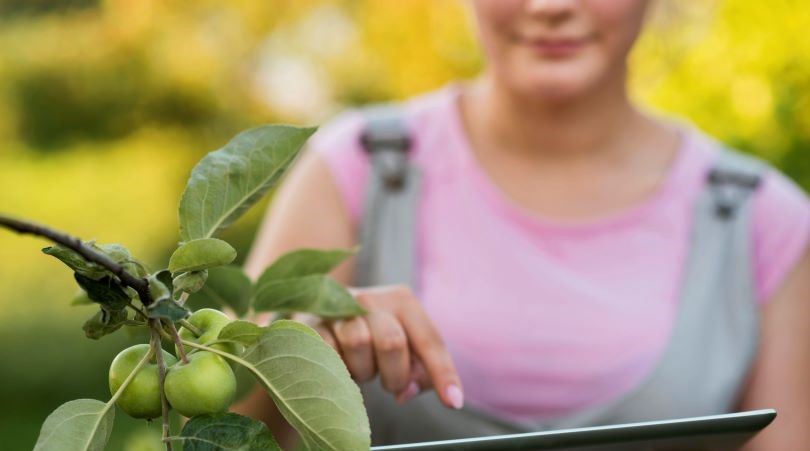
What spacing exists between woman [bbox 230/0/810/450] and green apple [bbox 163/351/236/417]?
3.32ft

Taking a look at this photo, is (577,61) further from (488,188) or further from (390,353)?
(390,353)

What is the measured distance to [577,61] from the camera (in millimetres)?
1609

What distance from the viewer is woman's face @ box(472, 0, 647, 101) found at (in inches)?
61.4

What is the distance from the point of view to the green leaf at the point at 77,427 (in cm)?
58

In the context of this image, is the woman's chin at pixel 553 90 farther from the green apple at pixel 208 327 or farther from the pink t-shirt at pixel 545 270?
the green apple at pixel 208 327

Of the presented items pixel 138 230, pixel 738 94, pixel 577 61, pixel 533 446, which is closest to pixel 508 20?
pixel 577 61

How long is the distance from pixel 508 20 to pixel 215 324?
1030 millimetres

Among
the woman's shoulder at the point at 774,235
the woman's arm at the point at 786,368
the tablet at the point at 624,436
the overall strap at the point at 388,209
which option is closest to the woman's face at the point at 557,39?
the overall strap at the point at 388,209

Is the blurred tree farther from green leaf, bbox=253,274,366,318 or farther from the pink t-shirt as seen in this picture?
green leaf, bbox=253,274,366,318

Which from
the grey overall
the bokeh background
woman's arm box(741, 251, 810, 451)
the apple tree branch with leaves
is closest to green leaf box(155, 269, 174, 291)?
the apple tree branch with leaves

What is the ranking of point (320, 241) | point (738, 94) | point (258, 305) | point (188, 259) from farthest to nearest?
point (738, 94)
point (320, 241)
point (258, 305)
point (188, 259)

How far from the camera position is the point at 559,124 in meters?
1.83

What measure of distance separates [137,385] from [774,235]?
4.51ft

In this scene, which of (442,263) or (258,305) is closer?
(258,305)
